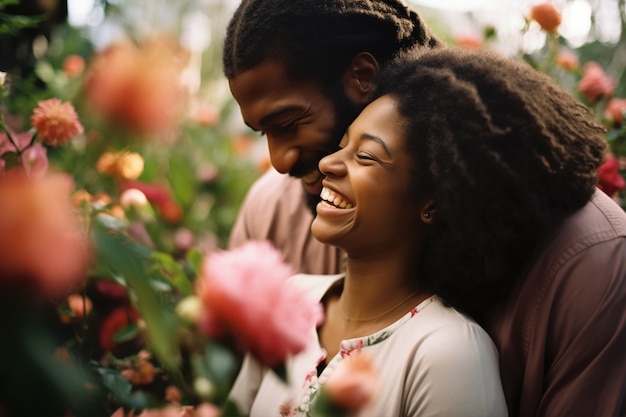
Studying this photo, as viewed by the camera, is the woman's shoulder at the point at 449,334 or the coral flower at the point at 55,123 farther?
the woman's shoulder at the point at 449,334

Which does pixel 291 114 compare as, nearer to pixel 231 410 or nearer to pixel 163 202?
pixel 163 202

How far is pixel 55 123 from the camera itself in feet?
3.48

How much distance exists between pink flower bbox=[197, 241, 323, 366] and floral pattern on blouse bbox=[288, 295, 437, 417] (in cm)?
71

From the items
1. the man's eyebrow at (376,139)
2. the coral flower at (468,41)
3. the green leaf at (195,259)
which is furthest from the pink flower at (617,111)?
the green leaf at (195,259)

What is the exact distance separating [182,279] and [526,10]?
4.73 ft

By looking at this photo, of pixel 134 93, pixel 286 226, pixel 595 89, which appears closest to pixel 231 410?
pixel 134 93

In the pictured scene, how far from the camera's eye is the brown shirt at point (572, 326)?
1140mm

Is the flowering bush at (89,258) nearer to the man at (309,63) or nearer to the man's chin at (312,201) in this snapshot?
the man at (309,63)

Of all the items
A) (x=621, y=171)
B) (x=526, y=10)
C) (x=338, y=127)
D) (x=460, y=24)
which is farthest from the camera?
(x=460, y=24)

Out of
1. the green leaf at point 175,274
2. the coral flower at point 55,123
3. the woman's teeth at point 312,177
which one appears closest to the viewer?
the coral flower at point 55,123

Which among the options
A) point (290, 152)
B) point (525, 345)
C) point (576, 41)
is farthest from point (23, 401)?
point (576, 41)

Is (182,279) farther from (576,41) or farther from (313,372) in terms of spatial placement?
(576,41)

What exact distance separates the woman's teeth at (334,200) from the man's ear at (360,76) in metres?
0.31

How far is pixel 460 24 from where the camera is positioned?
4062mm
